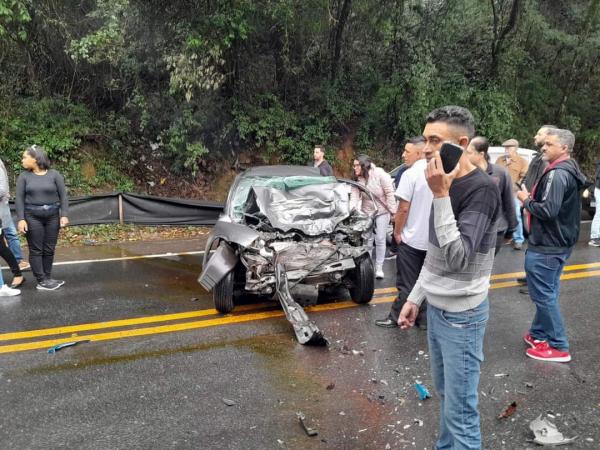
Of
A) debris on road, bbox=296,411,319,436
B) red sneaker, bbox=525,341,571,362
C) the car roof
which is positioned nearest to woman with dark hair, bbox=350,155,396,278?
the car roof

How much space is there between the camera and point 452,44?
14266 mm

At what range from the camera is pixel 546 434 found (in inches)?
127

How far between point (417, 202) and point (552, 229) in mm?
1218

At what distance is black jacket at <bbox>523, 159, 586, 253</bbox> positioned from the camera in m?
4.06

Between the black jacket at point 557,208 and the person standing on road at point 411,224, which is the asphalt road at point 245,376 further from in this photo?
the black jacket at point 557,208

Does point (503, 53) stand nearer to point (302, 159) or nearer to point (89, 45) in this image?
point (302, 159)

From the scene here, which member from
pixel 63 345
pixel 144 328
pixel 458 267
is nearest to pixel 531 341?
pixel 458 267

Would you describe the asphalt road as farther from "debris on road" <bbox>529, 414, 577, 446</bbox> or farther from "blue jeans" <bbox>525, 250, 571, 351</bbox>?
"blue jeans" <bbox>525, 250, 571, 351</bbox>

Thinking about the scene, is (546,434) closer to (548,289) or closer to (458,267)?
(548,289)

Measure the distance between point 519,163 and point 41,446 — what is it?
8487mm

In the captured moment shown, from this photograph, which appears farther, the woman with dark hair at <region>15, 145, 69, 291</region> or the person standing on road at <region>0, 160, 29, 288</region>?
the person standing on road at <region>0, 160, 29, 288</region>

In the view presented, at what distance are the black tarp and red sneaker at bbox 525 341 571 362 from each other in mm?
7703

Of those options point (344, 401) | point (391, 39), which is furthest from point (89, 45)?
point (344, 401)

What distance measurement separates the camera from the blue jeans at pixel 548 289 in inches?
168
